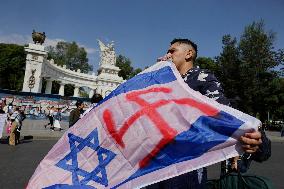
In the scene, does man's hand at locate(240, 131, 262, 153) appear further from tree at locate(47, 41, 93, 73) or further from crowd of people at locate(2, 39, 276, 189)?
A: tree at locate(47, 41, 93, 73)

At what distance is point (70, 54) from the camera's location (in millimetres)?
85188

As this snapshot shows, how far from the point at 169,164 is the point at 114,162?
14.1 inches

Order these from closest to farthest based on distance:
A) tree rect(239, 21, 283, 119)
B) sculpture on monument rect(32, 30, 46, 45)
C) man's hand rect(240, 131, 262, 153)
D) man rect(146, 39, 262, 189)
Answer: man's hand rect(240, 131, 262, 153), man rect(146, 39, 262, 189), tree rect(239, 21, 283, 119), sculpture on monument rect(32, 30, 46, 45)

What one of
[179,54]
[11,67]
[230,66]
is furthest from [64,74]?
[179,54]

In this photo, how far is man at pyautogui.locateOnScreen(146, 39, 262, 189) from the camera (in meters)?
2.53

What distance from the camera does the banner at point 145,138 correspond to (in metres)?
2.35

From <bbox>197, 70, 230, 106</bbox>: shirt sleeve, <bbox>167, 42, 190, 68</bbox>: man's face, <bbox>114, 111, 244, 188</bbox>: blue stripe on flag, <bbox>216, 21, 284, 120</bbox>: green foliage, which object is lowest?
<bbox>114, 111, 244, 188</bbox>: blue stripe on flag

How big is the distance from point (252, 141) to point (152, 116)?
63 cm

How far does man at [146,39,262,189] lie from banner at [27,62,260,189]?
127 mm

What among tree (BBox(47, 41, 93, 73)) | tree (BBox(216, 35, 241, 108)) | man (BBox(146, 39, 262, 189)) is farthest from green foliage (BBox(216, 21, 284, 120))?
tree (BBox(47, 41, 93, 73))

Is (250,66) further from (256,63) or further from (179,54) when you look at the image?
(179,54)

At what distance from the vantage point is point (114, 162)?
2492 mm

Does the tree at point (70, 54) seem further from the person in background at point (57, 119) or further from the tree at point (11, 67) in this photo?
the person in background at point (57, 119)

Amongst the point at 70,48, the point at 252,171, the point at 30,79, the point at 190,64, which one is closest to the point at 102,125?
the point at 190,64
